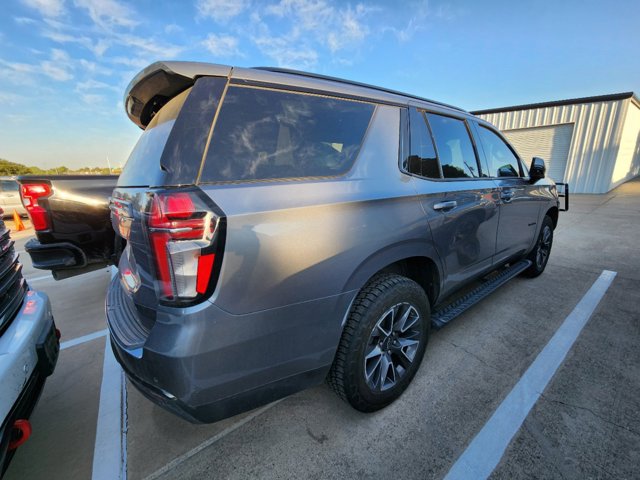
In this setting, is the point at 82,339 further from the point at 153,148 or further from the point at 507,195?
the point at 507,195

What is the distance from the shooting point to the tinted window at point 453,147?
89.7 inches

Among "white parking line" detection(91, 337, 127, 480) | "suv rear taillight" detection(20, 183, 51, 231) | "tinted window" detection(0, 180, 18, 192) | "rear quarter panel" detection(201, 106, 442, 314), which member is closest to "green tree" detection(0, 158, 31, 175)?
"tinted window" detection(0, 180, 18, 192)

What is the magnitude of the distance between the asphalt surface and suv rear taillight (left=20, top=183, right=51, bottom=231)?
1.34 meters

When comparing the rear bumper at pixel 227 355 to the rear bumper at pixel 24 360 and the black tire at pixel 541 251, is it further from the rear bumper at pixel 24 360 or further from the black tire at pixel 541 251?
the black tire at pixel 541 251

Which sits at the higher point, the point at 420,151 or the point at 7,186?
the point at 420,151

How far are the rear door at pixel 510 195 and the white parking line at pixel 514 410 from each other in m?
0.83

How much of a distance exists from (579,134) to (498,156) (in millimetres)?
13130

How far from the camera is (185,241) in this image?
115 centimetres

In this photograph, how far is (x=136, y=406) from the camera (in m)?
2.12

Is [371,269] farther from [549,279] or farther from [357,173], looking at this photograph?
[549,279]

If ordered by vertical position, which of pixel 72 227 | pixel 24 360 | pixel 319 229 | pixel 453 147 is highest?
pixel 453 147

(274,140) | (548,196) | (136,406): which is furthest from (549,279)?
(136,406)

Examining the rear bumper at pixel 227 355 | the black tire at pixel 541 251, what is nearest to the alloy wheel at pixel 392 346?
the rear bumper at pixel 227 355

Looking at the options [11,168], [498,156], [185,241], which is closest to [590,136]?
[498,156]
